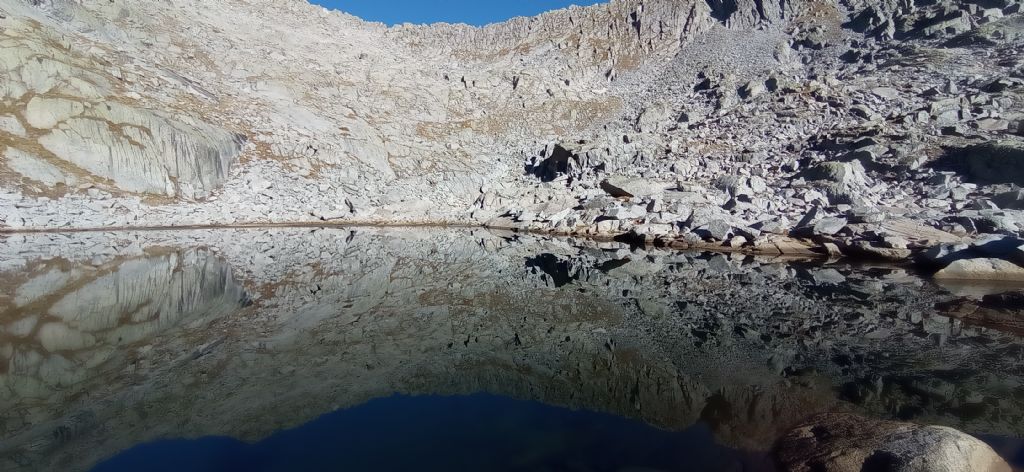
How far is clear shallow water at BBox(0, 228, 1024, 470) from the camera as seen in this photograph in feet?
17.2

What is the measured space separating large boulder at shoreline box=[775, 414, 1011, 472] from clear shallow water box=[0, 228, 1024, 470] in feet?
1.13

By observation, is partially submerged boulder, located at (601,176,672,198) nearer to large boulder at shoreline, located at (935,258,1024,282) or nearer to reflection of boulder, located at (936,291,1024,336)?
large boulder at shoreline, located at (935,258,1024,282)

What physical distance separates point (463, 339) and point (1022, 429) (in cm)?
789

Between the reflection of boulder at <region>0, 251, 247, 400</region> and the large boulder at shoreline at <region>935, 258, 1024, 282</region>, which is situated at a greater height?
the reflection of boulder at <region>0, 251, 247, 400</region>

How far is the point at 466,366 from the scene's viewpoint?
312 inches

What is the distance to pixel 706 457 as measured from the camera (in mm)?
5035

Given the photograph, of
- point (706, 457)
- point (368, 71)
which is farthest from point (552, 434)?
point (368, 71)

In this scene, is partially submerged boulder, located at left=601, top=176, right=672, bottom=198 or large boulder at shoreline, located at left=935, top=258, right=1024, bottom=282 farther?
partially submerged boulder, located at left=601, top=176, right=672, bottom=198

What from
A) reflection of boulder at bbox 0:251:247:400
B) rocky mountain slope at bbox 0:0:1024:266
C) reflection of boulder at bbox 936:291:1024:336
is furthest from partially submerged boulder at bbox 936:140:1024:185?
reflection of boulder at bbox 0:251:247:400

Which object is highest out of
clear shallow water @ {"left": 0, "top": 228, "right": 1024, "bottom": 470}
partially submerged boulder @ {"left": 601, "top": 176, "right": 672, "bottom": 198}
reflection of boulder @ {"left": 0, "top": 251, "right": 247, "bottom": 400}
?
partially submerged boulder @ {"left": 601, "top": 176, "right": 672, "bottom": 198}

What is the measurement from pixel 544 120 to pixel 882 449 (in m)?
44.4

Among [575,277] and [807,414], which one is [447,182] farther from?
[807,414]

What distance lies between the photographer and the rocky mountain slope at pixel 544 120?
2584 centimetres

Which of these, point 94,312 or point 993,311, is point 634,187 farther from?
point 94,312
